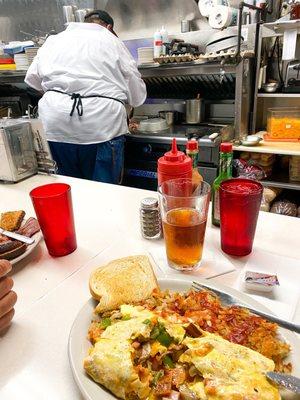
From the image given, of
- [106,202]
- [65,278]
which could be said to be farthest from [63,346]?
[106,202]

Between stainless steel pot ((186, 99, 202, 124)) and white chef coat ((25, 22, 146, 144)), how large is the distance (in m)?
0.71

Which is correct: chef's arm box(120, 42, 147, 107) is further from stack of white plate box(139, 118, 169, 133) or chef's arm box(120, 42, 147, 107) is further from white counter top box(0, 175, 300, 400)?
white counter top box(0, 175, 300, 400)

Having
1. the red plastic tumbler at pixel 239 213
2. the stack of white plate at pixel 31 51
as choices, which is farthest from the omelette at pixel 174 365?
the stack of white plate at pixel 31 51

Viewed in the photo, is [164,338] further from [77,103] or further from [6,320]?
[77,103]

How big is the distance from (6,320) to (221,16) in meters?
2.71

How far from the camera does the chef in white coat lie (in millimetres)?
2469

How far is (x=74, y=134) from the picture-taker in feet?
8.50

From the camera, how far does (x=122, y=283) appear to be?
75cm

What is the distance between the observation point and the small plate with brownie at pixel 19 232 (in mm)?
894

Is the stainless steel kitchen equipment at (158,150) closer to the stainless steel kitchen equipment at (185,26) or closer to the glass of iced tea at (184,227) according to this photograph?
the stainless steel kitchen equipment at (185,26)

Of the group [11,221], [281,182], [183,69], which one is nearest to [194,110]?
[183,69]

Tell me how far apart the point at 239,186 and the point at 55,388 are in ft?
2.16

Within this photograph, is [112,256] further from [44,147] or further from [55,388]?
[44,147]

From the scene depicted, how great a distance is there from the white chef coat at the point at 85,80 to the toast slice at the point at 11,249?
5.79 feet
